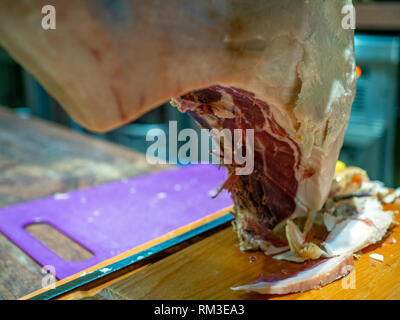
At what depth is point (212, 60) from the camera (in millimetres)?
571

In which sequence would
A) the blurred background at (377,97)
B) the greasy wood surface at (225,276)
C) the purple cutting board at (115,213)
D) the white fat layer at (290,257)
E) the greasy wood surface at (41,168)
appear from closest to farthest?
1. the greasy wood surface at (225,276)
2. the white fat layer at (290,257)
3. the greasy wood surface at (41,168)
4. the purple cutting board at (115,213)
5. the blurred background at (377,97)

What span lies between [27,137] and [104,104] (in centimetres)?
196

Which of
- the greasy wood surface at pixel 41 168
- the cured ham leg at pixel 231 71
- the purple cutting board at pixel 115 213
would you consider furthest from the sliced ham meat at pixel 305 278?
the greasy wood surface at pixel 41 168

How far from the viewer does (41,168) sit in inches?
70.3

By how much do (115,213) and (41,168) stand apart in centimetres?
67

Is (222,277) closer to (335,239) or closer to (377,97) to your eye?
(335,239)

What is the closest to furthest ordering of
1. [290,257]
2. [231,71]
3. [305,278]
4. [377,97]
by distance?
[231,71] < [305,278] < [290,257] < [377,97]

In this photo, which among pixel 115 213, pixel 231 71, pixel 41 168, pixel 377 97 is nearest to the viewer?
pixel 231 71

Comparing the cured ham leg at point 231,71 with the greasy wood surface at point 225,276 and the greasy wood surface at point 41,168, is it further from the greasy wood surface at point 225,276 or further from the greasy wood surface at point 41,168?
the greasy wood surface at point 41,168

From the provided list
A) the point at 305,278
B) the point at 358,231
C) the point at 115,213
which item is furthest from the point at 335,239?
the point at 115,213

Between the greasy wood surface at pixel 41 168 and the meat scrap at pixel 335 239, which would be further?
the greasy wood surface at pixel 41 168

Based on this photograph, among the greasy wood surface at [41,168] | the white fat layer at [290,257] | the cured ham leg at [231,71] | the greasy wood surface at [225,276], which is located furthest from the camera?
the greasy wood surface at [41,168]

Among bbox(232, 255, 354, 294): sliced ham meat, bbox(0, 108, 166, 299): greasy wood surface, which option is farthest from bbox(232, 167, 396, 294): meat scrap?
bbox(0, 108, 166, 299): greasy wood surface

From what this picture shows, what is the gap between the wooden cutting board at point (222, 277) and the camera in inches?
27.8
